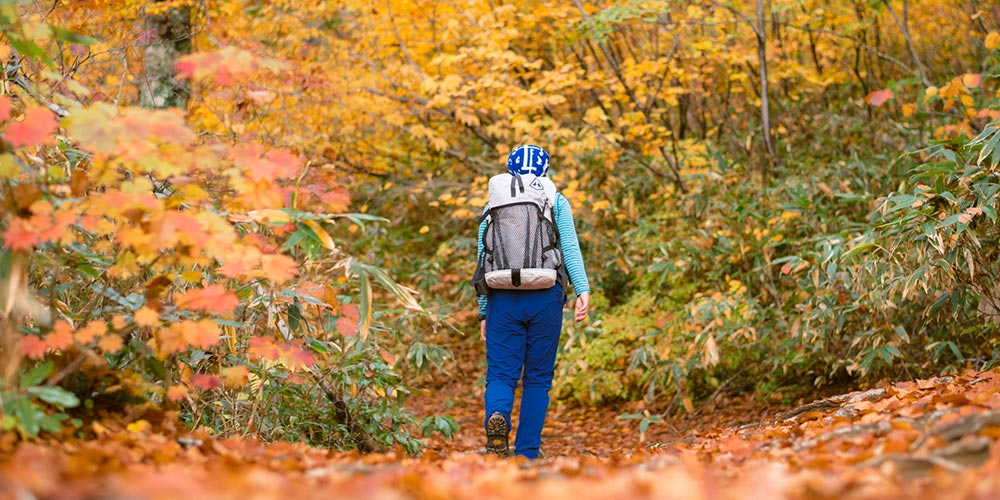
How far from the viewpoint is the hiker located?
152 inches

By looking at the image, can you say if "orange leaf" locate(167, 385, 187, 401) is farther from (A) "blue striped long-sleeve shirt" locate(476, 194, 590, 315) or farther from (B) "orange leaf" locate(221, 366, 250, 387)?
(A) "blue striped long-sleeve shirt" locate(476, 194, 590, 315)

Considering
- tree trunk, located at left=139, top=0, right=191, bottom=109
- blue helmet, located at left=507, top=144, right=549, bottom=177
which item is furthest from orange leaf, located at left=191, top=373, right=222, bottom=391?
tree trunk, located at left=139, top=0, right=191, bottom=109

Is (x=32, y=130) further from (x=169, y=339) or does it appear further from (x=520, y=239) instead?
(x=520, y=239)

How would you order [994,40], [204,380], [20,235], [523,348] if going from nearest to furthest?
[20,235], [204,380], [523,348], [994,40]

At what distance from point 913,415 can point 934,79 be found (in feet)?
26.1

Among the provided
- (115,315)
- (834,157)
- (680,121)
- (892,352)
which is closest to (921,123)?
(834,157)

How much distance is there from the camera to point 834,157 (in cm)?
815

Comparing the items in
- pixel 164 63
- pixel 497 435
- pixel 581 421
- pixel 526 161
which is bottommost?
pixel 581 421

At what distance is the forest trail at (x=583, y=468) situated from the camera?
1730 mm

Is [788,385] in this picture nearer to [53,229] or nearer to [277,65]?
[277,65]

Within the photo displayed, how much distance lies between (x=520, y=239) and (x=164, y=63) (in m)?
4.42

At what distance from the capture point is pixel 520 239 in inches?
151

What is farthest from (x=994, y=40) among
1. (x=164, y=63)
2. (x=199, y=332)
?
(x=164, y=63)

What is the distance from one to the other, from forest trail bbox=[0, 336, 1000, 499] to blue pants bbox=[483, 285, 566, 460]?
763mm
